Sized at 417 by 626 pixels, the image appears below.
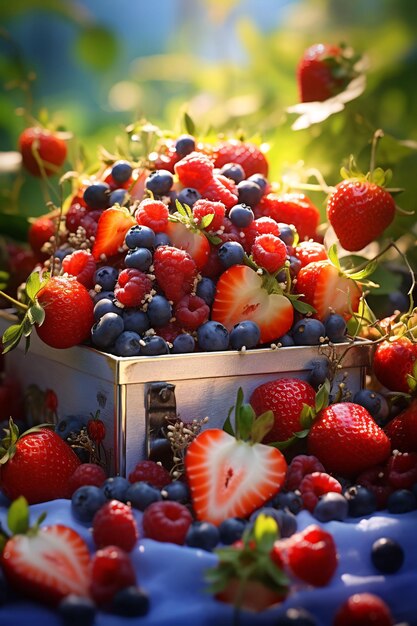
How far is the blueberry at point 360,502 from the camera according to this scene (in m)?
0.99

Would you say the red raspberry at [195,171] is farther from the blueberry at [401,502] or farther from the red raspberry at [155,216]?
the blueberry at [401,502]

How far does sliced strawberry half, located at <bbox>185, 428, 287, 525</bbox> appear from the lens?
0.95 m

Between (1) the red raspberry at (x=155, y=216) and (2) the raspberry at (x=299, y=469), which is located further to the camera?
(1) the red raspberry at (x=155, y=216)

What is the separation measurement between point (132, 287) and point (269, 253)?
0.20 metres

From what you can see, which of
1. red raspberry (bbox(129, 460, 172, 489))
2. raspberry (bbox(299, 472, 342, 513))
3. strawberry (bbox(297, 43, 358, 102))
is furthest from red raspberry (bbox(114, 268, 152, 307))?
strawberry (bbox(297, 43, 358, 102))

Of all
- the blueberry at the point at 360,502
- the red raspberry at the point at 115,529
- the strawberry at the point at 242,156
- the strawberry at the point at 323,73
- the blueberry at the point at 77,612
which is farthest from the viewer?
the strawberry at the point at 323,73

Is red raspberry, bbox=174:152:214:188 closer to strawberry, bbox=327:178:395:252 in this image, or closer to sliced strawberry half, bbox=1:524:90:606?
strawberry, bbox=327:178:395:252

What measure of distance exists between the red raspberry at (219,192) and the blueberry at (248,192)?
1 cm

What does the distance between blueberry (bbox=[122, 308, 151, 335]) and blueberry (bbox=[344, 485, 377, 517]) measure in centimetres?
34

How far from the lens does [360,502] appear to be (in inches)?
39.1

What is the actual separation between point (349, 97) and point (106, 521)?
3.12 ft

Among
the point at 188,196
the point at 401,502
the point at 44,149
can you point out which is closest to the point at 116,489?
the point at 401,502

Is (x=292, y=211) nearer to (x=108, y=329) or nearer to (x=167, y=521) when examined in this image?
(x=108, y=329)

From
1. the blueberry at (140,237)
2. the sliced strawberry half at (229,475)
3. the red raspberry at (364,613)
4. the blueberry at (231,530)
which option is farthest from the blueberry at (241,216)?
the red raspberry at (364,613)
